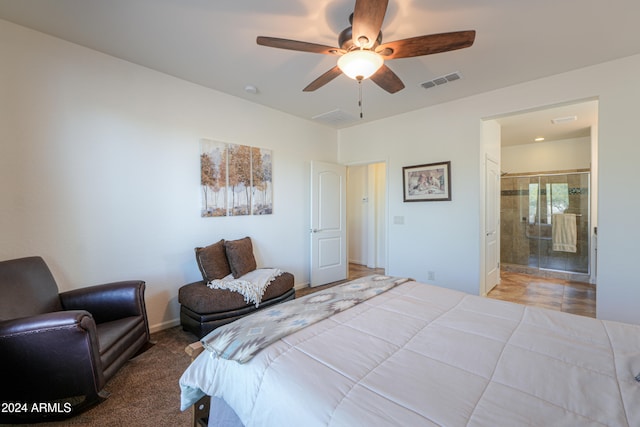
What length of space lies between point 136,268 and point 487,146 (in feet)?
14.9

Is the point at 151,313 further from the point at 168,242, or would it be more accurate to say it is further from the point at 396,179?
the point at 396,179

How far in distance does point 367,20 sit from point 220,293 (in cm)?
251

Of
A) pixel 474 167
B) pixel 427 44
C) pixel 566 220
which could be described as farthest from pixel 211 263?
pixel 566 220

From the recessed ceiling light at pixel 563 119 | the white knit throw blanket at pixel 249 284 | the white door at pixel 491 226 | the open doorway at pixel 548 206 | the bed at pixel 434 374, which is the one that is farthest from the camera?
the open doorway at pixel 548 206

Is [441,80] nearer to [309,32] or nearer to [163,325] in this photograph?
[309,32]

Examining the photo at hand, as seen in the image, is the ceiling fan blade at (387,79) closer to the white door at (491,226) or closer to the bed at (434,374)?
the bed at (434,374)

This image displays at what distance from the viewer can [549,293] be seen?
398 centimetres

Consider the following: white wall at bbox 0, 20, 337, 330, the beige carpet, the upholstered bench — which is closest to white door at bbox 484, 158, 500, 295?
the upholstered bench

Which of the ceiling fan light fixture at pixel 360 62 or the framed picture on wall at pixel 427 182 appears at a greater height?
the ceiling fan light fixture at pixel 360 62

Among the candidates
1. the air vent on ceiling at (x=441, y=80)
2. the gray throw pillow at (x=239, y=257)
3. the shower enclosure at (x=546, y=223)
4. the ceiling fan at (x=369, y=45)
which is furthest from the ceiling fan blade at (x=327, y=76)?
the shower enclosure at (x=546, y=223)

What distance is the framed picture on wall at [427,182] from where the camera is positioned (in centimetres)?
367

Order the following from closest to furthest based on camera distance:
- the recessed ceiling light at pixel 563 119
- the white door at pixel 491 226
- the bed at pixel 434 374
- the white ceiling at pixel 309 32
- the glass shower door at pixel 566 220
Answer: the bed at pixel 434 374
the white ceiling at pixel 309 32
the white door at pixel 491 226
the recessed ceiling light at pixel 563 119
the glass shower door at pixel 566 220

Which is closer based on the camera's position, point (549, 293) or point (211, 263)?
point (211, 263)

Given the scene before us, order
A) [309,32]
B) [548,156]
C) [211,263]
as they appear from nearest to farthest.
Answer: [309,32], [211,263], [548,156]
